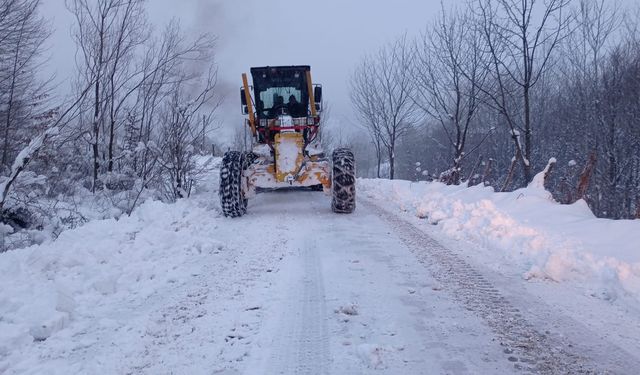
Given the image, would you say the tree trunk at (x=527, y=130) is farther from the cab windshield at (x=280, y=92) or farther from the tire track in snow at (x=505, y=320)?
the tire track in snow at (x=505, y=320)

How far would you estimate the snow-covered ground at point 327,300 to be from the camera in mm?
3078

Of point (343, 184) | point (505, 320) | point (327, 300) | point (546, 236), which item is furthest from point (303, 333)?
point (343, 184)

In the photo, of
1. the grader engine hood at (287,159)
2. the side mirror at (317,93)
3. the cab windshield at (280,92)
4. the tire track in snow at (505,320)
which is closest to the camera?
the tire track in snow at (505,320)

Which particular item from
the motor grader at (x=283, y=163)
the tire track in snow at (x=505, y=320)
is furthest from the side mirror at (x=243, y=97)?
the tire track in snow at (x=505, y=320)

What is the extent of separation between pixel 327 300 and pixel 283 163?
16.9 feet

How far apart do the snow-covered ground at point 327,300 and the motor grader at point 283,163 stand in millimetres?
1799

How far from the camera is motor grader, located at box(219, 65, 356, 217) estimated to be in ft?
29.2

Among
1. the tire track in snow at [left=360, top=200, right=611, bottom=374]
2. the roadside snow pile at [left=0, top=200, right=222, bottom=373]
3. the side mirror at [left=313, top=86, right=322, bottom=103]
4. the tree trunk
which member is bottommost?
the tire track in snow at [left=360, top=200, right=611, bottom=374]

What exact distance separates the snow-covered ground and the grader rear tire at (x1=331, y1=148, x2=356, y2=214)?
1785 millimetres

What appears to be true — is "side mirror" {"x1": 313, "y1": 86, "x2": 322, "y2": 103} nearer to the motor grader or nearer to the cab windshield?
the motor grader

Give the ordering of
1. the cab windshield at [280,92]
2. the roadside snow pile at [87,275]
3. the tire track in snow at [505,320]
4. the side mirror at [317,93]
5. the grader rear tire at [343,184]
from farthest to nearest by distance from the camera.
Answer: the cab windshield at [280,92]
the side mirror at [317,93]
the grader rear tire at [343,184]
the roadside snow pile at [87,275]
the tire track in snow at [505,320]

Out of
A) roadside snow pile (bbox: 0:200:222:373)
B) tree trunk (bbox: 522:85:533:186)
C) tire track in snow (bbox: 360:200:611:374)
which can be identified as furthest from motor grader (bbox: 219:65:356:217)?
tree trunk (bbox: 522:85:533:186)

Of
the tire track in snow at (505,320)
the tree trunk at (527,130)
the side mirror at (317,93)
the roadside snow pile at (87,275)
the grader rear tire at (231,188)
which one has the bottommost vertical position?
the tire track in snow at (505,320)

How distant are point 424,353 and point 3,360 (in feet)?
8.54
